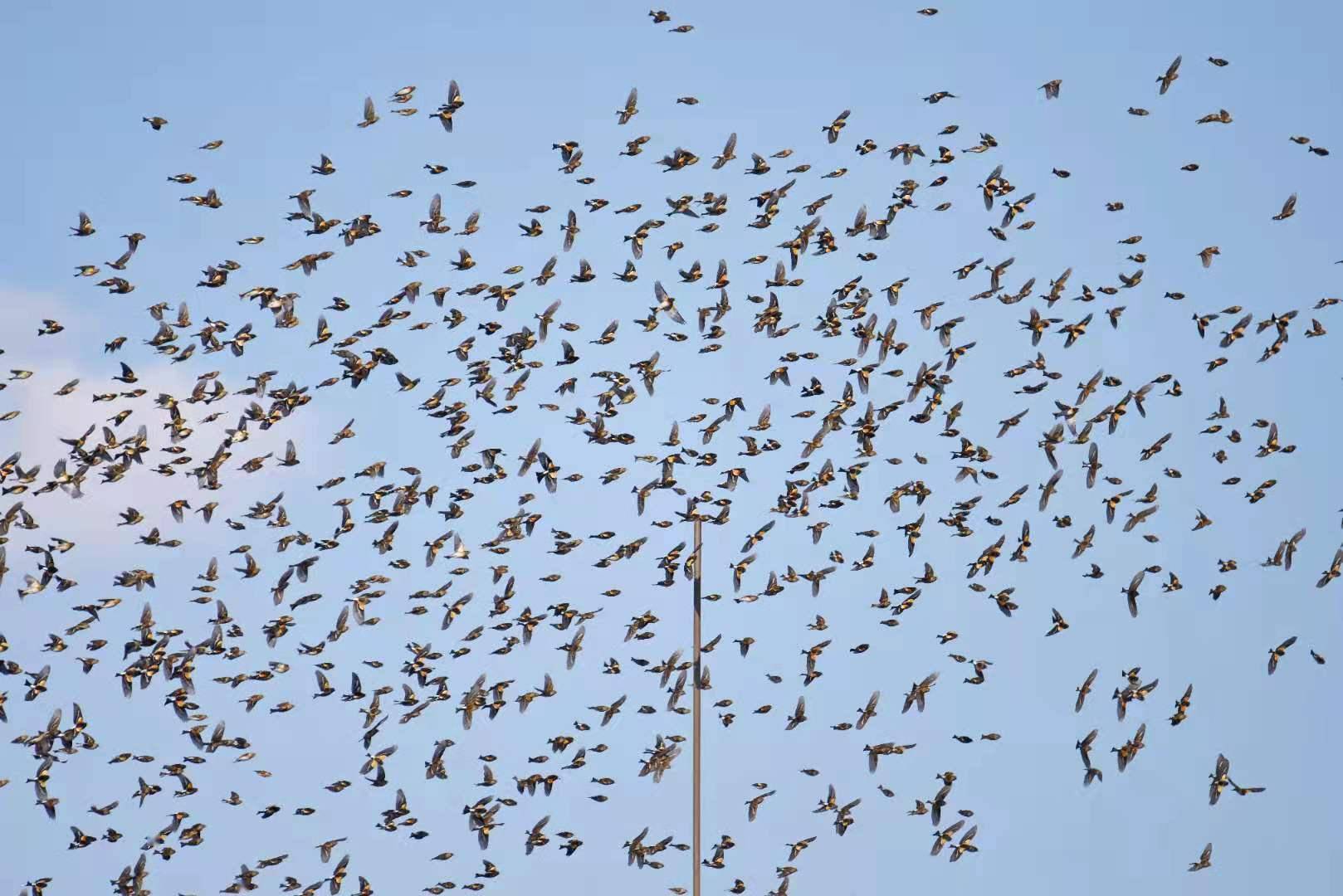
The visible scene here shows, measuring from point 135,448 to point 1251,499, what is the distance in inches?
1165

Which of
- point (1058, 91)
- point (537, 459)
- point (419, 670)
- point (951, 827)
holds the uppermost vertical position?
point (1058, 91)

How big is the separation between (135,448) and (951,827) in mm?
24862

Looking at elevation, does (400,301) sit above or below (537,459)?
above

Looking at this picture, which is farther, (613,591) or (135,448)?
(613,591)

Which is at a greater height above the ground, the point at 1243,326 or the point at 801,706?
the point at 1243,326

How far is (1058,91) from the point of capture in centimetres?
6988

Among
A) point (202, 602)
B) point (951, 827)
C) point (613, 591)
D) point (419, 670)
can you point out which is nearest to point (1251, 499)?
point (951, 827)

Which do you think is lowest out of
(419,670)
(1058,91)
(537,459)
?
(419,670)

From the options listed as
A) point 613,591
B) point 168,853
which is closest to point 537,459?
point 613,591

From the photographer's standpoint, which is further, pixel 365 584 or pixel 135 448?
pixel 365 584

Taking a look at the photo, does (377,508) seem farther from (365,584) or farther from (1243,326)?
(1243,326)

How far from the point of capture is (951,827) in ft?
251

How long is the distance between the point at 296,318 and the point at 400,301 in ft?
10.5

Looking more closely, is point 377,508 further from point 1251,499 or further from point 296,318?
point 1251,499
